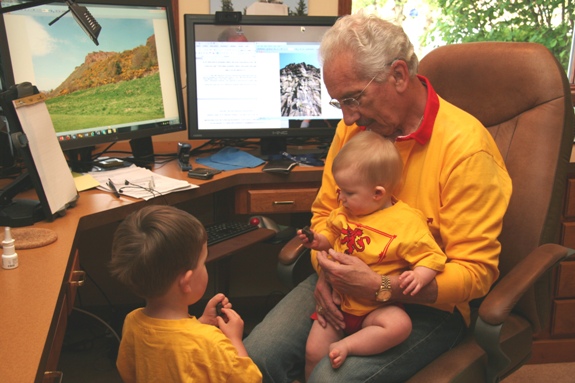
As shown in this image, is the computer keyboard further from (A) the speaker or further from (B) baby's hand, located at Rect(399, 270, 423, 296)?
(B) baby's hand, located at Rect(399, 270, 423, 296)

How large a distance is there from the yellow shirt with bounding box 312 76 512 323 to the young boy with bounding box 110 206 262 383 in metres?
0.54

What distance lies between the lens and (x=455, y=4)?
9.29 feet

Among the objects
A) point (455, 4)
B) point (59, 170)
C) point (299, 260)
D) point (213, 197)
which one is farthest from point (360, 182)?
point (455, 4)

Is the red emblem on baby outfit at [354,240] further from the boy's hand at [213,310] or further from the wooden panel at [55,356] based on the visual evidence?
the wooden panel at [55,356]

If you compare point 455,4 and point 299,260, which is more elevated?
point 455,4

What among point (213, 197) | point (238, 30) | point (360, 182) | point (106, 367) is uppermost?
point (238, 30)

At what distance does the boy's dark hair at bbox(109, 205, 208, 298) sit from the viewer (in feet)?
3.49

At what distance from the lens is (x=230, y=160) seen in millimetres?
2234

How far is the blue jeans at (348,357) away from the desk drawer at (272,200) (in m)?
0.56

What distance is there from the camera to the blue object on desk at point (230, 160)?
7.11 feet

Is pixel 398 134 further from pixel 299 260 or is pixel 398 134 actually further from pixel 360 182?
pixel 299 260

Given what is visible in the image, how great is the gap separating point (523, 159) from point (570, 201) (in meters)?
0.73

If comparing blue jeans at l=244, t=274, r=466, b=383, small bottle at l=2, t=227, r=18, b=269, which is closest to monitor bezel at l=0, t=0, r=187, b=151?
small bottle at l=2, t=227, r=18, b=269

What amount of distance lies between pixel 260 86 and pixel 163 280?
1.32 m
